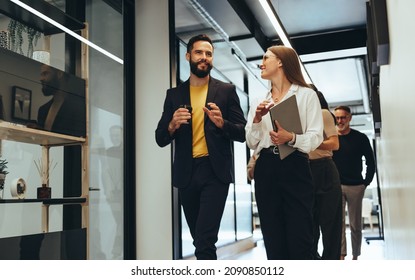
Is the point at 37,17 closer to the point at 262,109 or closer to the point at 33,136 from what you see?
the point at 33,136

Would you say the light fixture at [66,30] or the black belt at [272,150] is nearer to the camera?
the black belt at [272,150]

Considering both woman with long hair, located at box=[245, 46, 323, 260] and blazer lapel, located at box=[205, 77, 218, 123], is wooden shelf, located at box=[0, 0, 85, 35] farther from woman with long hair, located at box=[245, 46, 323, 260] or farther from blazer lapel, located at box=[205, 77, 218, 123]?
woman with long hair, located at box=[245, 46, 323, 260]

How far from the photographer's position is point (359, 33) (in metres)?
5.50

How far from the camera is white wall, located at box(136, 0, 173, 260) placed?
3.36 metres

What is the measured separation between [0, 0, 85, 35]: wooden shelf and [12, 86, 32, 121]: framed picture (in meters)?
0.42

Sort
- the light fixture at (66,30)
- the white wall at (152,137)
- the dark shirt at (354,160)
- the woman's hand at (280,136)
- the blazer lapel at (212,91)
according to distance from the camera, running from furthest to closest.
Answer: the dark shirt at (354,160) → the white wall at (152,137) → the light fixture at (66,30) → the blazer lapel at (212,91) → the woman's hand at (280,136)

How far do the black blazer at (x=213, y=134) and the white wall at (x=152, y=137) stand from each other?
1.10m

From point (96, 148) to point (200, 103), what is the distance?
101 cm

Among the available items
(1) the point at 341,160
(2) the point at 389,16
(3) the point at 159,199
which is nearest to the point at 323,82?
(1) the point at 341,160

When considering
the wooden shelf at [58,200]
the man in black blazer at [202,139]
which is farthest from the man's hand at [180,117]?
the wooden shelf at [58,200]

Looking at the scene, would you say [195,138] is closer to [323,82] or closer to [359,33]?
[359,33]

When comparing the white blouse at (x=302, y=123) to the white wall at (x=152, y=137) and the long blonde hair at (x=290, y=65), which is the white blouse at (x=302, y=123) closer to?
the long blonde hair at (x=290, y=65)

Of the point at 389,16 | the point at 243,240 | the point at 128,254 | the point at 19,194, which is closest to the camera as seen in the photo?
the point at 389,16

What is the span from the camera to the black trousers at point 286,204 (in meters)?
1.75
